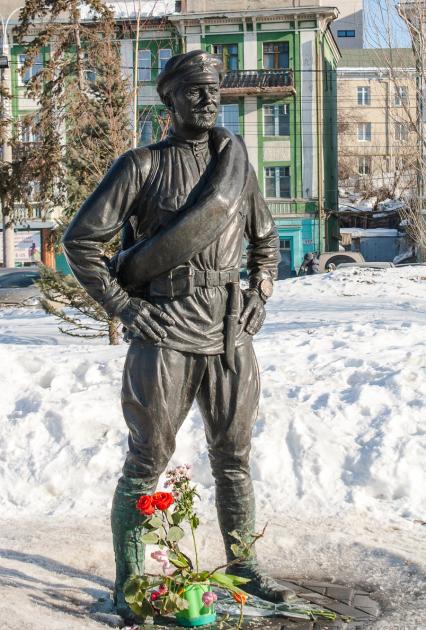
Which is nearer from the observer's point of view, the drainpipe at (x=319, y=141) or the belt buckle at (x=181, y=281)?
the belt buckle at (x=181, y=281)

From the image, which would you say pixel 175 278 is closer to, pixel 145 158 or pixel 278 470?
pixel 145 158

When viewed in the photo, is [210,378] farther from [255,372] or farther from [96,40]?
[96,40]

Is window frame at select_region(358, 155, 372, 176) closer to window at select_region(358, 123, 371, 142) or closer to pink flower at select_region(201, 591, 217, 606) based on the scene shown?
window at select_region(358, 123, 371, 142)

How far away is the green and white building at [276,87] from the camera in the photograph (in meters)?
38.7

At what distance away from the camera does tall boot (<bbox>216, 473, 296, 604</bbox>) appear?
15.0 feet

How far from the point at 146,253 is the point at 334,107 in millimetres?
41479

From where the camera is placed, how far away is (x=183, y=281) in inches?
168

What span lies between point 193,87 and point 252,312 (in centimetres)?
102

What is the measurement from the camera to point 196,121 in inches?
169

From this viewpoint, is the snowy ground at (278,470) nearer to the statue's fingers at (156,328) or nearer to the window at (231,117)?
the statue's fingers at (156,328)

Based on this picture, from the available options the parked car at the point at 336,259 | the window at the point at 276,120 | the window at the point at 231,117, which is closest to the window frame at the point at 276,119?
the window at the point at 276,120

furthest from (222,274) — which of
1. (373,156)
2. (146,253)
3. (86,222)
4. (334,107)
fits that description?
(373,156)

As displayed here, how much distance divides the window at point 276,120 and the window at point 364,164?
2594 centimetres

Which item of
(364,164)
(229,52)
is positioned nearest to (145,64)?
(229,52)
